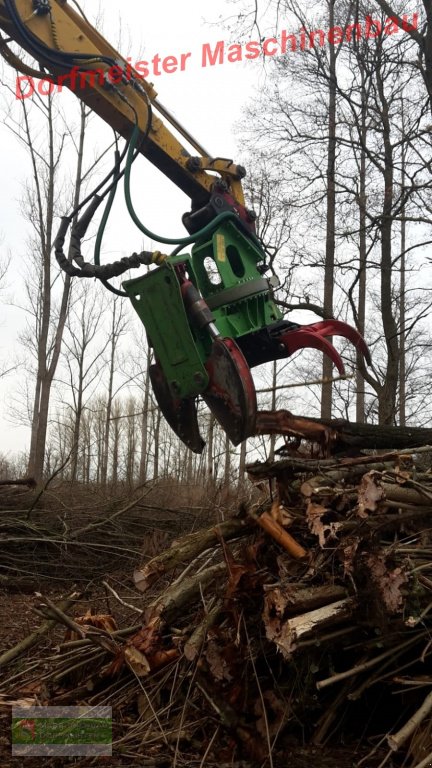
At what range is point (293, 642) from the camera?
243cm

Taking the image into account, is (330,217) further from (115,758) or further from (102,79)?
(115,758)

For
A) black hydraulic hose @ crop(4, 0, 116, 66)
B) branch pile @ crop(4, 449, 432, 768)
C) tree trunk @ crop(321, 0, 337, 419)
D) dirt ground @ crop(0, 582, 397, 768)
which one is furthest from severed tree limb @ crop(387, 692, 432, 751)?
tree trunk @ crop(321, 0, 337, 419)

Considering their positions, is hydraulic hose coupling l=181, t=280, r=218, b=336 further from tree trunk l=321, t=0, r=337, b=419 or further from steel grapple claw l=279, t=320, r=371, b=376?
tree trunk l=321, t=0, r=337, b=419

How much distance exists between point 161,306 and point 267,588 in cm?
223

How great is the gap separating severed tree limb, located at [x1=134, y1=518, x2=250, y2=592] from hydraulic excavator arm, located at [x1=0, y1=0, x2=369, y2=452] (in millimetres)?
740

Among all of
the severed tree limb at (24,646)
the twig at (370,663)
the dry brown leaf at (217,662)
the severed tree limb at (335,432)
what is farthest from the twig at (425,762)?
the severed tree limb at (24,646)

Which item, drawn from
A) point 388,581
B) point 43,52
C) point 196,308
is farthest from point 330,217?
point 388,581

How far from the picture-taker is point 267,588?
8.59 feet

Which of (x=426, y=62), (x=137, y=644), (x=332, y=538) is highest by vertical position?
(x=426, y=62)

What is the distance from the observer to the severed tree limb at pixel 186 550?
3.17 meters

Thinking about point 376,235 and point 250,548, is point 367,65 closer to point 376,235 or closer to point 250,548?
point 376,235

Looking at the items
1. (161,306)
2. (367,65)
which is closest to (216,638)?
(161,306)

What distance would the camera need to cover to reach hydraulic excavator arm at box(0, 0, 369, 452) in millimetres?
4203

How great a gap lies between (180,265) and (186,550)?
1907 millimetres
